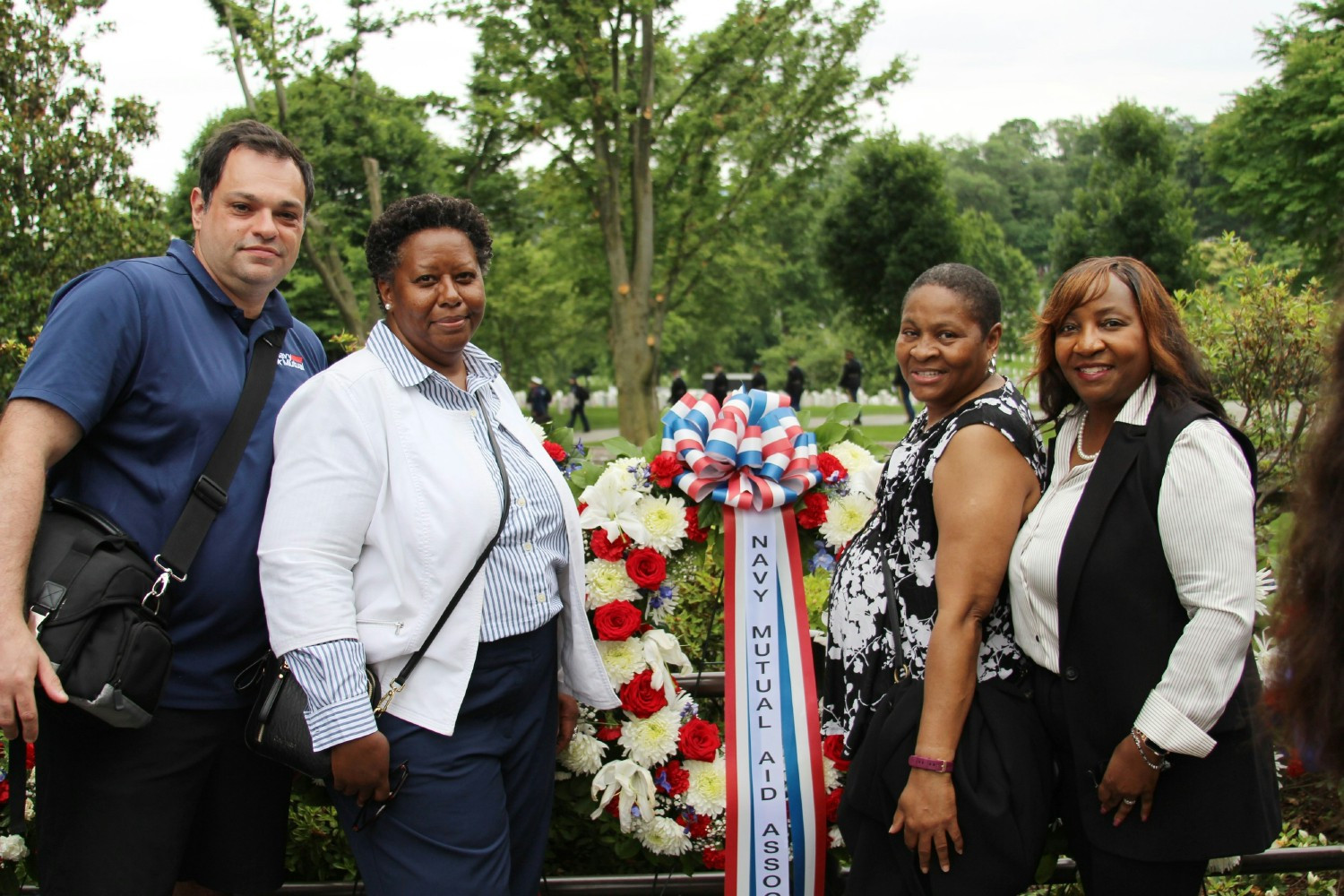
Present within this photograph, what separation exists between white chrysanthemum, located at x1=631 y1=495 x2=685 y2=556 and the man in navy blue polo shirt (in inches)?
45.1

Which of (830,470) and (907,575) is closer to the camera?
(907,575)

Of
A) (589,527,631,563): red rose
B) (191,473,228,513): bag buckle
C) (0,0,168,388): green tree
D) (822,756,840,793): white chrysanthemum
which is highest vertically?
(0,0,168,388): green tree

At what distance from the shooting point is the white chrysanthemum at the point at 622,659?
3043 mm

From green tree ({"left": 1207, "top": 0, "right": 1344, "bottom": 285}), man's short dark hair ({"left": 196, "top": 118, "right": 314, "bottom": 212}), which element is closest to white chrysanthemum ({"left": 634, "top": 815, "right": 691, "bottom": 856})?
man's short dark hair ({"left": 196, "top": 118, "right": 314, "bottom": 212})

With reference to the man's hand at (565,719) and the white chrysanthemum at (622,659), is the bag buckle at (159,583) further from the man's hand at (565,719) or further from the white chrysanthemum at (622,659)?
the white chrysanthemum at (622,659)

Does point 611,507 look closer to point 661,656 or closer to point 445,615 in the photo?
point 661,656

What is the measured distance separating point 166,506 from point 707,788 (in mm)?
1699

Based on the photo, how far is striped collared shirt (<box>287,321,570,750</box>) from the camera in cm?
206

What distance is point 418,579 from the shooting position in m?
2.17

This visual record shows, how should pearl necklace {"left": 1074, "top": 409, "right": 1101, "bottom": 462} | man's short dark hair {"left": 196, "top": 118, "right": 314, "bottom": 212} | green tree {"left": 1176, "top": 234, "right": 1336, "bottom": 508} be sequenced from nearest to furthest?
pearl necklace {"left": 1074, "top": 409, "right": 1101, "bottom": 462} < man's short dark hair {"left": 196, "top": 118, "right": 314, "bottom": 212} < green tree {"left": 1176, "top": 234, "right": 1336, "bottom": 508}

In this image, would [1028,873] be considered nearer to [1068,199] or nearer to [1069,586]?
[1069,586]

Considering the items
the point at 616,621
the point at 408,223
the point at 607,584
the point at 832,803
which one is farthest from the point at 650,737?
the point at 408,223

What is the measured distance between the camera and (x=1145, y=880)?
214 centimetres

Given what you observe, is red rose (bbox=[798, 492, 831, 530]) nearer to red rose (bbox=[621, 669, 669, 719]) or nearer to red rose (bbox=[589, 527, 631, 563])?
red rose (bbox=[589, 527, 631, 563])
